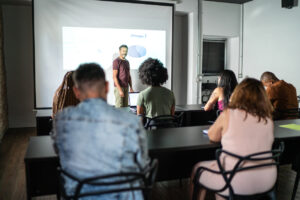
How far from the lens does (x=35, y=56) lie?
205 inches

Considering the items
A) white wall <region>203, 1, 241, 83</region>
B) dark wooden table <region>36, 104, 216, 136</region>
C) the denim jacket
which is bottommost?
dark wooden table <region>36, 104, 216, 136</region>

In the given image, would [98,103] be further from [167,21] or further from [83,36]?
[167,21]

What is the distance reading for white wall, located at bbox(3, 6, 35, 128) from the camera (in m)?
5.67

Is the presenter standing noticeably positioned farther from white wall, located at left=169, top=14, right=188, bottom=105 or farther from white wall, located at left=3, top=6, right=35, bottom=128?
white wall, located at left=169, top=14, right=188, bottom=105

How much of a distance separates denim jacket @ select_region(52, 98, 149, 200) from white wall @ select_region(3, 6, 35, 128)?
4982 mm

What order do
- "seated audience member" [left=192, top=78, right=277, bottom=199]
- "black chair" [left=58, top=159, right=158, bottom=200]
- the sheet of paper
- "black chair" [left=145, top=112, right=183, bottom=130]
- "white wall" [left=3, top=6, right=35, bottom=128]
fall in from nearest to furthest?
"black chair" [left=58, top=159, right=158, bottom=200] → "seated audience member" [left=192, top=78, right=277, bottom=199] → the sheet of paper → "black chair" [left=145, top=112, right=183, bottom=130] → "white wall" [left=3, top=6, right=35, bottom=128]

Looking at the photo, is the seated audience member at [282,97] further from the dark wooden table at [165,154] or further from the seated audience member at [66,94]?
the seated audience member at [66,94]

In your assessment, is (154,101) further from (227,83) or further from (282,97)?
(282,97)

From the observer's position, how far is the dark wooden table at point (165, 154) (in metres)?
1.75

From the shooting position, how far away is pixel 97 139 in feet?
4.28

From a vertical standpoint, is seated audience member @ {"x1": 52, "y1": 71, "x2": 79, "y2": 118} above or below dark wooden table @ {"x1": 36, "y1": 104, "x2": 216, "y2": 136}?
above

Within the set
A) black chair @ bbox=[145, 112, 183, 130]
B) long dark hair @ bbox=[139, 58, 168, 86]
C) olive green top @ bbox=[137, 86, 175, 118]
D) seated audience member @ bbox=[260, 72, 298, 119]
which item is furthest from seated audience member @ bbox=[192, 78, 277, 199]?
seated audience member @ bbox=[260, 72, 298, 119]

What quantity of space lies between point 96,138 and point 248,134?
0.90 m

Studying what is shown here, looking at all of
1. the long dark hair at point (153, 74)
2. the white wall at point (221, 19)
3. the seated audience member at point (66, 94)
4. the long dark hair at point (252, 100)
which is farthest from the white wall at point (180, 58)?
the long dark hair at point (252, 100)
